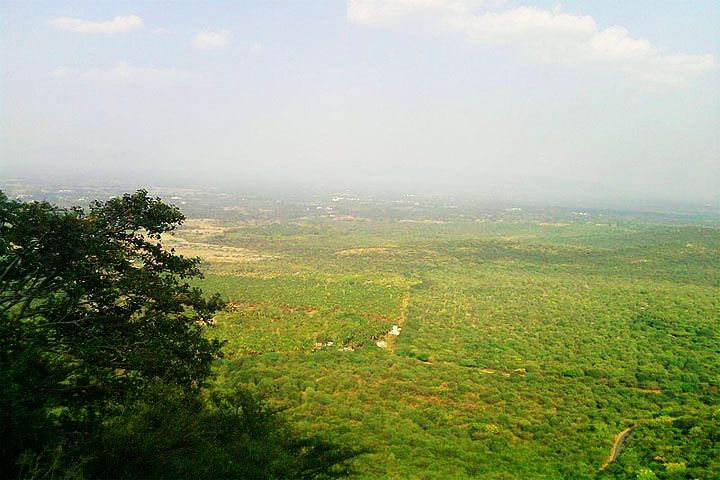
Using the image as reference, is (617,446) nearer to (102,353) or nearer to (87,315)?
(102,353)

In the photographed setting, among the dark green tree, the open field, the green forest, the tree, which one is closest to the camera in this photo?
the tree

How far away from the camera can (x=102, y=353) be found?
930 cm

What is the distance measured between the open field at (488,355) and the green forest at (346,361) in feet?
0.52

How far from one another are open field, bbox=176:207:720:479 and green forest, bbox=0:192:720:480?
0.52 feet

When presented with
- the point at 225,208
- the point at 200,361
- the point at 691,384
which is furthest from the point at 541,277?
the point at 225,208

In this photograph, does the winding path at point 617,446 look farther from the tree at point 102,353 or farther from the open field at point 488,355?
the tree at point 102,353

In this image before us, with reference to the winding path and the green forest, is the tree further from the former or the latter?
the winding path

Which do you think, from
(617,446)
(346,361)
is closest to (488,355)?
(346,361)

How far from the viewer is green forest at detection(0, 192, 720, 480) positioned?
9.27 metres

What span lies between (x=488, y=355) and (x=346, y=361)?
403 inches

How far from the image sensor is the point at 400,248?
7206cm

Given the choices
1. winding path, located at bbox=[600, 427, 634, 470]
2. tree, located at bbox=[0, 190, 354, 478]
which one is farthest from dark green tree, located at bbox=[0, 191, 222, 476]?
winding path, located at bbox=[600, 427, 634, 470]

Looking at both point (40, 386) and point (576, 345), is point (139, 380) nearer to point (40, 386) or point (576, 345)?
point (40, 386)

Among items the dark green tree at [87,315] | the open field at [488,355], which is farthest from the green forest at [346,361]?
the open field at [488,355]
